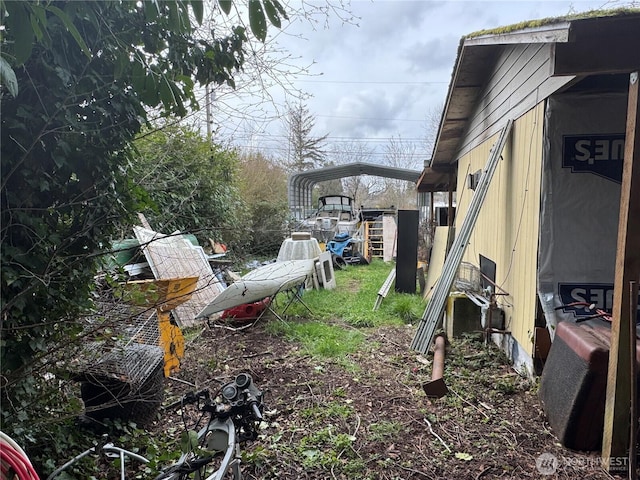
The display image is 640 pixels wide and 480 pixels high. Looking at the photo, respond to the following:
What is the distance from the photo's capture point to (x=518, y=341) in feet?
12.4

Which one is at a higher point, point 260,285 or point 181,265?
point 181,265

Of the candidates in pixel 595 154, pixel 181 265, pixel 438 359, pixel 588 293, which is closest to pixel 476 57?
pixel 595 154

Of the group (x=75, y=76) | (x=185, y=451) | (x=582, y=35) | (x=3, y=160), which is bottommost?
(x=185, y=451)

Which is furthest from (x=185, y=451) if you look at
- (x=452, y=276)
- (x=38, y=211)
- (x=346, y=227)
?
(x=346, y=227)

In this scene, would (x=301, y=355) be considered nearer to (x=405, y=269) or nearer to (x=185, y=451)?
(x=185, y=451)

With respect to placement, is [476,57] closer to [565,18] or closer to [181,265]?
[565,18]

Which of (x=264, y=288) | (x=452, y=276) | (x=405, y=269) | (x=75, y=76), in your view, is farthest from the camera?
(x=405, y=269)

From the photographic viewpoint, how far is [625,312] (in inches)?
87.4

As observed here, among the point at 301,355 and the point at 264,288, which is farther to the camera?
the point at 264,288

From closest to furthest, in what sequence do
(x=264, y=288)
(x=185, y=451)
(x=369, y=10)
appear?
(x=185, y=451), (x=369, y=10), (x=264, y=288)

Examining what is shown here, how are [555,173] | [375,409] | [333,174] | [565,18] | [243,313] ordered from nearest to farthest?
[565,18] < [375,409] < [555,173] < [243,313] < [333,174]

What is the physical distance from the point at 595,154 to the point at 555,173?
14.4 inches

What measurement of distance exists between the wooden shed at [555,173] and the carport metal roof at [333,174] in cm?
1145

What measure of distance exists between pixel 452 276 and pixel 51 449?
12.1 ft
